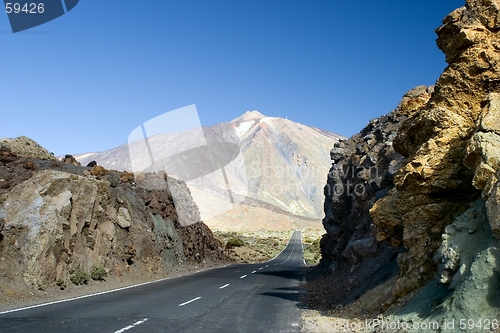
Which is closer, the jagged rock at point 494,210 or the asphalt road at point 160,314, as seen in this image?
the jagged rock at point 494,210

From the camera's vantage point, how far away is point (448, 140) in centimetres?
1038

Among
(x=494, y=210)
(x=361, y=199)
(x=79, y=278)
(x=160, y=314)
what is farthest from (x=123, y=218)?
(x=494, y=210)

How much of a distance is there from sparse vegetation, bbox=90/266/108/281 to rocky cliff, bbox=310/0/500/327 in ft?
37.3

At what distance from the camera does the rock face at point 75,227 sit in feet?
55.2

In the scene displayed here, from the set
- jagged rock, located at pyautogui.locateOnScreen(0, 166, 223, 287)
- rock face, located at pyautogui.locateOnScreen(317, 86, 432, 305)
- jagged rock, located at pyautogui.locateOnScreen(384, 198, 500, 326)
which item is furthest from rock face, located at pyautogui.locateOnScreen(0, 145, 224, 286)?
jagged rock, located at pyautogui.locateOnScreen(384, 198, 500, 326)

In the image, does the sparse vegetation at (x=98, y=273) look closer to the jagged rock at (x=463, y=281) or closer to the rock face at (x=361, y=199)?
the rock face at (x=361, y=199)

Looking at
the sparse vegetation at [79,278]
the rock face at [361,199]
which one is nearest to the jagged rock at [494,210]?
the rock face at [361,199]

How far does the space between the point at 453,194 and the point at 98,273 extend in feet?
52.8

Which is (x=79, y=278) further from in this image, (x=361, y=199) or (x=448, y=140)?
(x=448, y=140)

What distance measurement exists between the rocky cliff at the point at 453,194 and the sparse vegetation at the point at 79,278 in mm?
11164

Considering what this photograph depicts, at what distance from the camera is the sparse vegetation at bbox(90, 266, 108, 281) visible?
19.5 m

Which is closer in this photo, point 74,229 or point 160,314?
point 160,314

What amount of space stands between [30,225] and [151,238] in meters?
10.3

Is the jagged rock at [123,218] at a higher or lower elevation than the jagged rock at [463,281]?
higher
